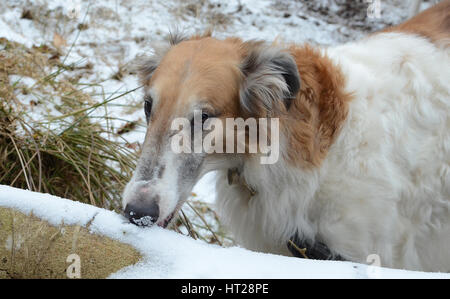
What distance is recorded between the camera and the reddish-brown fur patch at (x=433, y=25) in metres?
2.47

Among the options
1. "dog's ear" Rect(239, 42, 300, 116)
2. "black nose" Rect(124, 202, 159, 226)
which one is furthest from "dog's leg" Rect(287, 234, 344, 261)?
"black nose" Rect(124, 202, 159, 226)

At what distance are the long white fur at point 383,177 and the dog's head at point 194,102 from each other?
275 mm

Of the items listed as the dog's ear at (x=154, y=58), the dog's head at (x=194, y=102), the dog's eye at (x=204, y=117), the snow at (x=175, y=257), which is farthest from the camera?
the dog's ear at (x=154, y=58)

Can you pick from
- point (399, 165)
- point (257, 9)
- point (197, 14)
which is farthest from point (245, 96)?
point (257, 9)

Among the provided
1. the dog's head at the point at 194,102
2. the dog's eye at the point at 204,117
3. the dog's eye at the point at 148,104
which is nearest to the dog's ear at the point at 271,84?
the dog's head at the point at 194,102

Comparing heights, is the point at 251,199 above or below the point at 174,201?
below

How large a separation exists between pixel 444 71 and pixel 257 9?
495 centimetres

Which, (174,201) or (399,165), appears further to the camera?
(399,165)

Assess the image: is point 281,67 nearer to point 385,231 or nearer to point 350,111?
point 350,111

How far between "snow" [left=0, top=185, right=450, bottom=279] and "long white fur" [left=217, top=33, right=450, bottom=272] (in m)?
0.65

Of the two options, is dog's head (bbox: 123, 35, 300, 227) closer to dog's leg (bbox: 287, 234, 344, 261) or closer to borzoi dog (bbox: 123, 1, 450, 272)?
borzoi dog (bbox: 123, 1, 450, 272)

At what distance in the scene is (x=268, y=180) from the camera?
89.9 inches

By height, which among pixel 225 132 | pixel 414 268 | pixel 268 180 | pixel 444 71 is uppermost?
pixel 444 71

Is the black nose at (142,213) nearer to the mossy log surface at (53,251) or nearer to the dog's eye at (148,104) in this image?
the mossy log surface at (53,251)
